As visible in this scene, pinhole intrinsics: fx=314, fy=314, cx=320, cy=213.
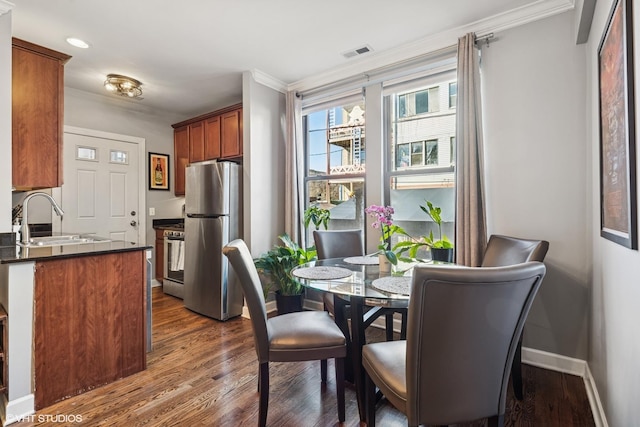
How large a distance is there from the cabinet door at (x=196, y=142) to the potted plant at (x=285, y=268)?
1972 mm

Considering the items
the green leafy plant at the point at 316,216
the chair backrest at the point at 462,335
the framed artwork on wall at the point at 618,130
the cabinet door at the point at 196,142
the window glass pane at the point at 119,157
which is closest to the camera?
the chair backrest at the point at 462,335

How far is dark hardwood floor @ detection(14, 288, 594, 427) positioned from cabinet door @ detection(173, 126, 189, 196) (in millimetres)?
2728

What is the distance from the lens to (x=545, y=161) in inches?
86.0

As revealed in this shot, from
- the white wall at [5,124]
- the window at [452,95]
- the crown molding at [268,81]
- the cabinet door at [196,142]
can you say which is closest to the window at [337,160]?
the crown molding at [268,81]

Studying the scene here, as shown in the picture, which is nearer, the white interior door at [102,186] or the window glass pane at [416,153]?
the window glass pane at [416,153]

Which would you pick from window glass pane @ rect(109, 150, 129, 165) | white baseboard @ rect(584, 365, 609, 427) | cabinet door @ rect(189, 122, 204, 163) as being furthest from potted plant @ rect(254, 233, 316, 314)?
window glass pane @ rect(109, 150, 129, 165)

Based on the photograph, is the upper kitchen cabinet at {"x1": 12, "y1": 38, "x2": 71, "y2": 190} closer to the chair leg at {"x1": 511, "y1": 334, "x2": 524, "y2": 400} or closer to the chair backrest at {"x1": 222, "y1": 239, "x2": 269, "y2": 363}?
the chair backrest at {"x1": 222, "y1": 239, "x2": 269, "y2": 363}

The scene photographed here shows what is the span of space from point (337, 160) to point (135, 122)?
2.95 metres

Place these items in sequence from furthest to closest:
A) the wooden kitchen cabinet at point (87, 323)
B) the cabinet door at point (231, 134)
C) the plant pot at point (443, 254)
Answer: the cabinet door at point (231, 134), the plant pot at point (443, 254), the wooden kitchen cabinet at point (87, 323)

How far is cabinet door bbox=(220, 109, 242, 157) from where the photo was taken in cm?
375

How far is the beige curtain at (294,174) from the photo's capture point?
137 inches

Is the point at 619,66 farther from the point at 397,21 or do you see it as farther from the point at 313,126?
the point at 313,126

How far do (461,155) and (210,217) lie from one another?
8.17 ft

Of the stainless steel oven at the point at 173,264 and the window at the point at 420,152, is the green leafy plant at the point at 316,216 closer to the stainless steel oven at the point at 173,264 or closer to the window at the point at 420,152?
the window at the point at 420,152
